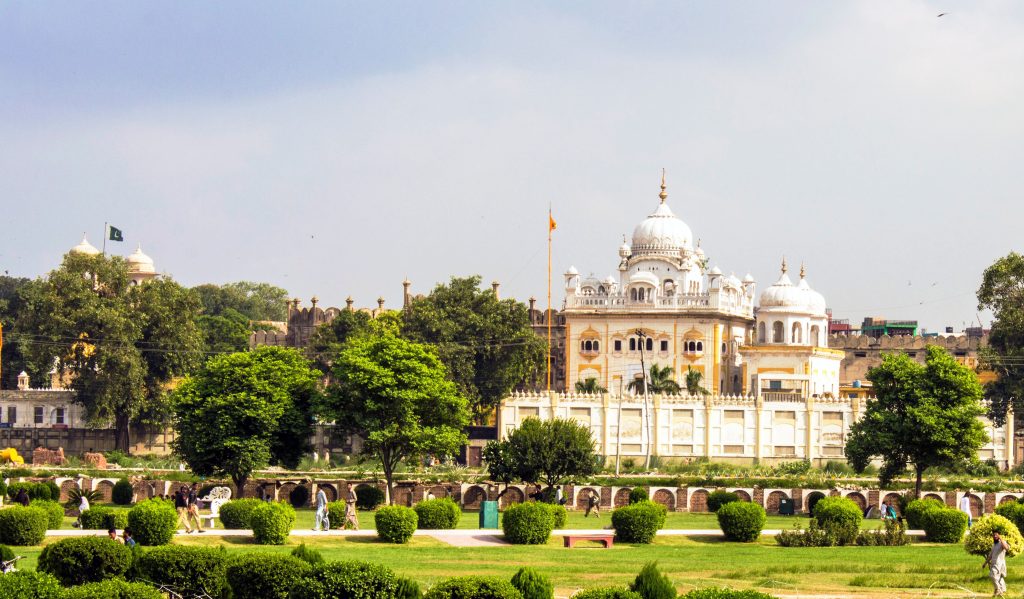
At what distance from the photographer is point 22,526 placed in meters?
37.9

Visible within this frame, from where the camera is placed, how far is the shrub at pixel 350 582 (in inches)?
1009

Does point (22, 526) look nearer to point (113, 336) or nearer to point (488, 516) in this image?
point (488, 516)

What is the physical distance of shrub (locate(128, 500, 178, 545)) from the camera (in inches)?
1494

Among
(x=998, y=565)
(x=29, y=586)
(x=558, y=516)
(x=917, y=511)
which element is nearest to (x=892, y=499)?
(x=917, y=511)

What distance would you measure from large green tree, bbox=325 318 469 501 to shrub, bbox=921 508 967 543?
766 inches

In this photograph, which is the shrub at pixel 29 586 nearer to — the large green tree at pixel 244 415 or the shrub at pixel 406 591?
the shrub at pixel 406 591

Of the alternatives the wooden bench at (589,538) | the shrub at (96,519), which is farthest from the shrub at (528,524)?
the shrub at (96,519)

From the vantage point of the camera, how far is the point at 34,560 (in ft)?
113

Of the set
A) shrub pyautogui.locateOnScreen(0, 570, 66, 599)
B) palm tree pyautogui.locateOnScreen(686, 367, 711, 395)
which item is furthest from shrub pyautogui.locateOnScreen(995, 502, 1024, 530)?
palm tree pyautogui.locateOnScreen(686, 367, 711, 395)

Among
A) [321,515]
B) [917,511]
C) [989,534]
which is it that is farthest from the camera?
[917,511]

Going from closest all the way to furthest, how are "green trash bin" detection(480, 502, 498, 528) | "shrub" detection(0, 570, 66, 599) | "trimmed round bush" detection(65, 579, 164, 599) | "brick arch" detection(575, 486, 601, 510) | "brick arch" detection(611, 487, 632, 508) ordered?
"shrub" detection(0, 570, 66, 599), "trimmed round bush" detection(65, 579, 164, 599), "green trash bin" detection(480, 502, 498, 528), "brick arch" detection(575, 486, 601, 510), "brick arch" detection(611, 487, 632, 508)

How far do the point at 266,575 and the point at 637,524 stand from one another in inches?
637

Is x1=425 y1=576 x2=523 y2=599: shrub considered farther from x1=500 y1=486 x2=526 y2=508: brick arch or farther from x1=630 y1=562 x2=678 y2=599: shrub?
x1=500 y1=486 x2=526 y2=508: brick arch

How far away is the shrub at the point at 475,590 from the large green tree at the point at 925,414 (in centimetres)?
3176
